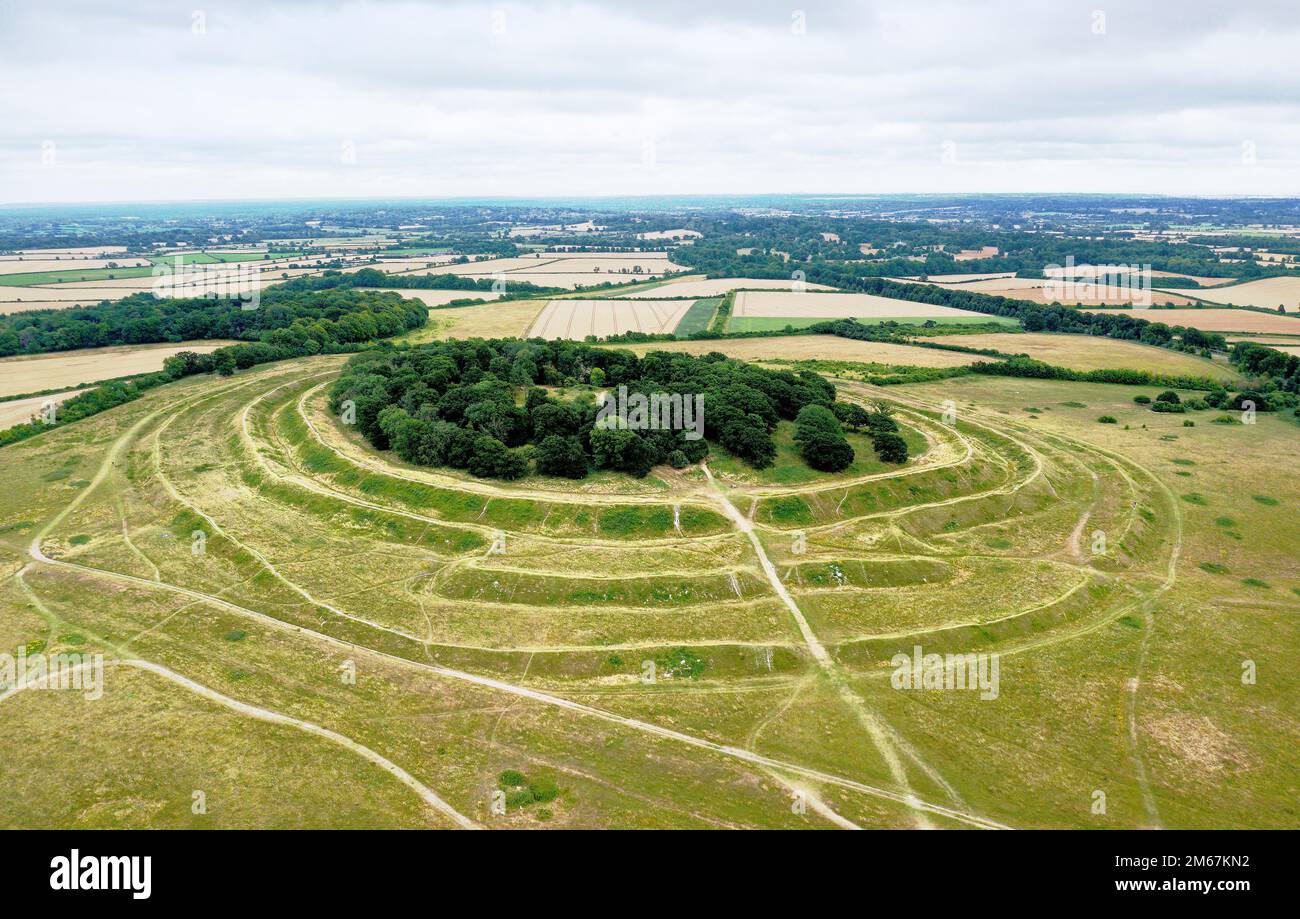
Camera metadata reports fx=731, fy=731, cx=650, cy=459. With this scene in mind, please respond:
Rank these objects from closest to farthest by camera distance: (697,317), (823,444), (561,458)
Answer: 1. (561,458)
2. (823,444)
3. (697,317)

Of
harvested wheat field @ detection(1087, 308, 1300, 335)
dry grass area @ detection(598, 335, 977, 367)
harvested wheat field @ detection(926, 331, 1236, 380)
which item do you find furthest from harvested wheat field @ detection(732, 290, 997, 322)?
harvested wheat field @ detection(1087, 308, 1300, 335)

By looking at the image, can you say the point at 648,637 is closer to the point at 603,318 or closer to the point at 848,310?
the point at 603,318

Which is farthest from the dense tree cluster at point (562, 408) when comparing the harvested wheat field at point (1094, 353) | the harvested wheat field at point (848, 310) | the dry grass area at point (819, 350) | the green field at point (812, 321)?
the harvested wheat field at point (848, 310)

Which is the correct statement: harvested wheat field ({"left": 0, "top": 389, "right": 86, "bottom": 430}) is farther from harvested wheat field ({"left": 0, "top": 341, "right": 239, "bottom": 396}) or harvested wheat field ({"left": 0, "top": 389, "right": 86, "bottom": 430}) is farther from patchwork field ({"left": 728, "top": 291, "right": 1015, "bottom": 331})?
patchwork field ({"left": 728, "top": 291, "right": 1015, "bottom": 331})

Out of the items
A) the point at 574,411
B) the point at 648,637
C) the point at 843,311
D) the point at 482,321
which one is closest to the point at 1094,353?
the point at 843,311

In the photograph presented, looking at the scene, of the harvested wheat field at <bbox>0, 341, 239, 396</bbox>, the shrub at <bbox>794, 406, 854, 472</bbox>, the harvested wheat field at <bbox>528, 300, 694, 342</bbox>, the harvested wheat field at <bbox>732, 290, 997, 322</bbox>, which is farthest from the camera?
the harvested wheat field at <bbox>732, 290, 997, 322</bbox>

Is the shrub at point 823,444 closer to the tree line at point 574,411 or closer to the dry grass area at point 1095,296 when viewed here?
the tree line at point 574,411
